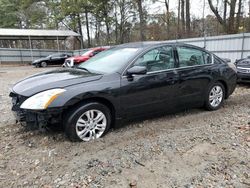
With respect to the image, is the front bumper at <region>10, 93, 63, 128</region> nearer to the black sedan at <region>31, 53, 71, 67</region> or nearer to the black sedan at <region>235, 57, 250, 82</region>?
the black sedan at <region>235, 57, 250, 82</region>

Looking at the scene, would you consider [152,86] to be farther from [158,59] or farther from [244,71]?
[244,71]

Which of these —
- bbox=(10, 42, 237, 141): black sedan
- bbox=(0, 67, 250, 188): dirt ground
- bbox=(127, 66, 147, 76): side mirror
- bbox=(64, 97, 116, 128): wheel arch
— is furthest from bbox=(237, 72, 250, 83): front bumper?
bbox=(64, 97, 116, 128): wheel arch

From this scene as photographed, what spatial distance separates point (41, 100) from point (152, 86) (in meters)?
1.78

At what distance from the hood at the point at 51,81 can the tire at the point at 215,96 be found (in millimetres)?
2461

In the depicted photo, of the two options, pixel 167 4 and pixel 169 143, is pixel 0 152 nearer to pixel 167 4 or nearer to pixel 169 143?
pixel 169 143

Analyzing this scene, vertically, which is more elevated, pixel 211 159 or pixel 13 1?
pixel 13 1

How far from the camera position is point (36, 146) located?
3363 millimetres

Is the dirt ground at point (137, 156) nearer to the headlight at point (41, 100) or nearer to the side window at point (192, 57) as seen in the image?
the headlight at point (41, 100)

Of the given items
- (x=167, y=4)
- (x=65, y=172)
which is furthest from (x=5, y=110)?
(x=167, y=4)

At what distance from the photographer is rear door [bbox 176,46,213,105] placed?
439 centimetres

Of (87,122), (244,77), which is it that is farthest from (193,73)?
(244,77)

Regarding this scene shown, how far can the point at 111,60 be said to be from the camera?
4.15 meters

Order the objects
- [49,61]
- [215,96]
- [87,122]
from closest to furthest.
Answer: [87,122] → [215,96] → [49,61]

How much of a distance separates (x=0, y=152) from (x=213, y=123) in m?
3.46
